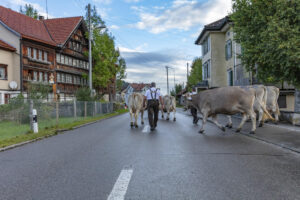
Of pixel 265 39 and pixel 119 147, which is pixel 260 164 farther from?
pixel 265 39

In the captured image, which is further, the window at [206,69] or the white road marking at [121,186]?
the window at [206,69]

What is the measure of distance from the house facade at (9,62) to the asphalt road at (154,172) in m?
23.9

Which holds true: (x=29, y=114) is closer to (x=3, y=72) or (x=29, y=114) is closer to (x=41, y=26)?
(x=3, y=72)

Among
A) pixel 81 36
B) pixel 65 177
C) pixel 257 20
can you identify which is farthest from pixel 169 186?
pixel 81 36

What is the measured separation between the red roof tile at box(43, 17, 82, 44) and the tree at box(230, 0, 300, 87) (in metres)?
28.8

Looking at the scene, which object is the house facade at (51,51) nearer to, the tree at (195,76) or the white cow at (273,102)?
the white cow at (273,102)

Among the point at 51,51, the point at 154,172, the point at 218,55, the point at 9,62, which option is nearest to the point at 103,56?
the point at 51,51

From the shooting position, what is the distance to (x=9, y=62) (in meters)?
29.4

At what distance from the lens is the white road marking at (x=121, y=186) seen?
3467 mm

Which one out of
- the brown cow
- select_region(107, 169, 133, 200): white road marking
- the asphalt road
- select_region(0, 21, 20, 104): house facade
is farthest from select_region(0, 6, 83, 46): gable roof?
select_region(107, 169, 133, 200): white road marking

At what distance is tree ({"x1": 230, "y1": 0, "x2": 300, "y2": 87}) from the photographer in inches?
453

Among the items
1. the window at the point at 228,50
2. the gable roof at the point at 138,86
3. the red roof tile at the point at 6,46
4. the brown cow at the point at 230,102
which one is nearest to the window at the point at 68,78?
the red roof tile at the point at 6,46

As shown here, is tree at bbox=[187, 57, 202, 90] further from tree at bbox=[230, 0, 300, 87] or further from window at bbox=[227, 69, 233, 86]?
tree at bbox=[230, 0, 300, 87]

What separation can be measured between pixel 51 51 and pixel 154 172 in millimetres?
34992
